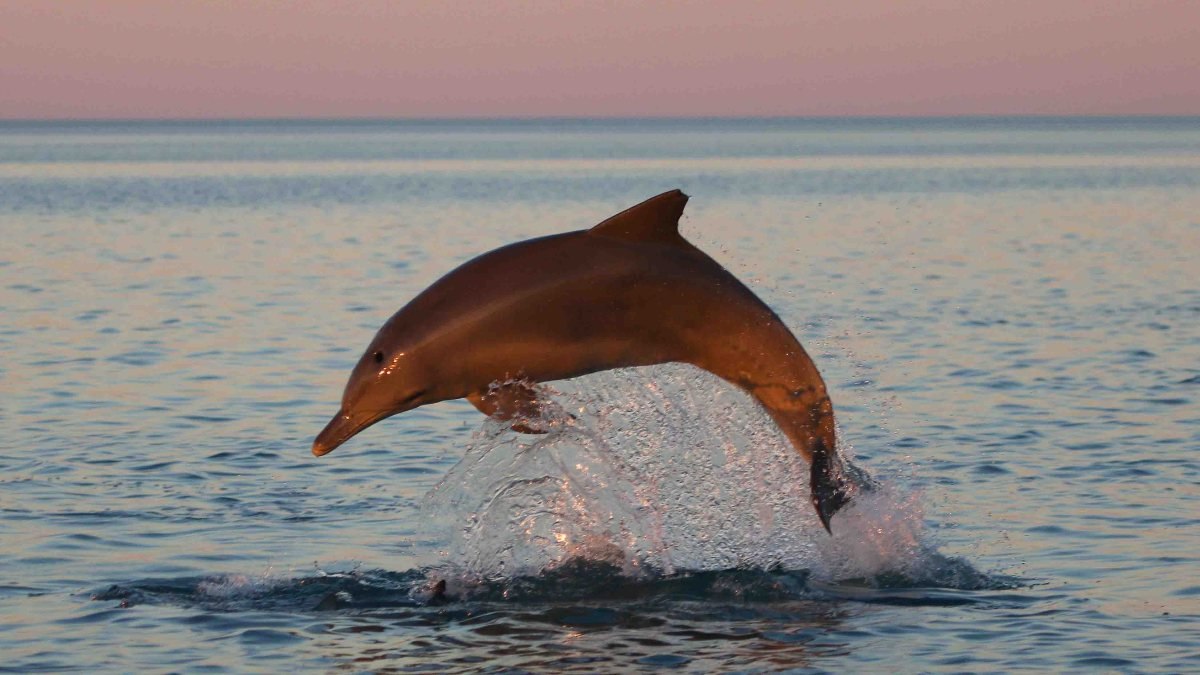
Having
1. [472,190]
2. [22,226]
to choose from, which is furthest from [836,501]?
[472,190]

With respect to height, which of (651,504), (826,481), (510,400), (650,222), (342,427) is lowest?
(651,504)

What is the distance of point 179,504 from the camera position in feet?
47.2

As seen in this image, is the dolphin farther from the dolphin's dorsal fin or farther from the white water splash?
the white water splash

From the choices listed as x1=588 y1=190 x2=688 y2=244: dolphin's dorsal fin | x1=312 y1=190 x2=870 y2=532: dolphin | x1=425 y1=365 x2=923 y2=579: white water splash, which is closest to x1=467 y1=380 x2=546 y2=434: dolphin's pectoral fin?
x1=312 y1=190 x2=870 y2=532: dolphin

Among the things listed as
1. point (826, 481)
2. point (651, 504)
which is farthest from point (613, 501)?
point (826, 481)

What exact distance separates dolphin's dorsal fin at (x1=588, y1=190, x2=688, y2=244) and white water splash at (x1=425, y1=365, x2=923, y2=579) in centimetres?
105

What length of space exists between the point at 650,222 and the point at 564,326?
0.83 metres

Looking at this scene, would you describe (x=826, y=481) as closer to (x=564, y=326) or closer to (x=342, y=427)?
(x=564, y=326)

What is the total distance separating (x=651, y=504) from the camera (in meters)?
12.6

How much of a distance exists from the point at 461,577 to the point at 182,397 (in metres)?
9.28

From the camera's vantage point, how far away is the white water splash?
11828 millimetres

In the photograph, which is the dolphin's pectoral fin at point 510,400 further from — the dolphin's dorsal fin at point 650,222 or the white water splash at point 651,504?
the dolphin's dorsal fin at point 650,222

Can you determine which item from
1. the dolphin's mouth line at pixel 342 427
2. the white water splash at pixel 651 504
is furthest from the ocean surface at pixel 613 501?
the dolphin's mouth line at pixel 342 427

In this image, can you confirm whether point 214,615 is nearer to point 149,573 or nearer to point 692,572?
point 149,573
